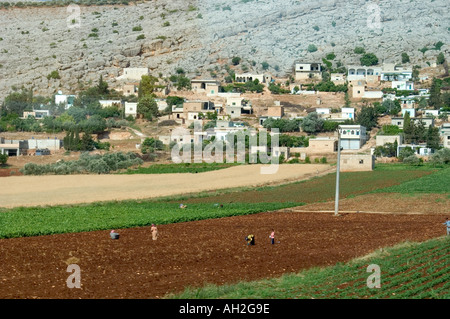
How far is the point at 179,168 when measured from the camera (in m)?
73.1

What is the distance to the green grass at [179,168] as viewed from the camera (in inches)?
2808

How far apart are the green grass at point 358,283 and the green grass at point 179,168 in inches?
1827

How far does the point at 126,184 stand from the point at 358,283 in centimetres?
4103

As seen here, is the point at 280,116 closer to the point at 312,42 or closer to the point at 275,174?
the point at 275,174

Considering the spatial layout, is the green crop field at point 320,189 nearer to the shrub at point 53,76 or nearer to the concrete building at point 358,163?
the concrete building at point 358,163

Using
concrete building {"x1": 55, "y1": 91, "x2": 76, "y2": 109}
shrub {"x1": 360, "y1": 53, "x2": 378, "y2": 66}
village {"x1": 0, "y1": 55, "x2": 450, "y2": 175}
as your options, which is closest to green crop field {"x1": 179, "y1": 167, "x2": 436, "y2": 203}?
village {"x1": 0, "y1": 55, "x2": 450, "y2": 175}

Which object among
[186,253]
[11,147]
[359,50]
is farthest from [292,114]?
[186,253]

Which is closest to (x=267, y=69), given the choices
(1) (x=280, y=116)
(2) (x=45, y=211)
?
(1) (x=280, y=116)

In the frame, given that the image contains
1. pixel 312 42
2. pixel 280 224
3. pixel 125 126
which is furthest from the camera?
pixel 312 42

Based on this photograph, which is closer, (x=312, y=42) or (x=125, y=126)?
(x=125, y=126)

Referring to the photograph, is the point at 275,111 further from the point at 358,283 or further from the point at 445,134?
the point at 358,283

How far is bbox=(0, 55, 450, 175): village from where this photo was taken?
277ft

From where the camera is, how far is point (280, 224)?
38.2 meters

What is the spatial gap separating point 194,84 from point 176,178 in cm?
5710
